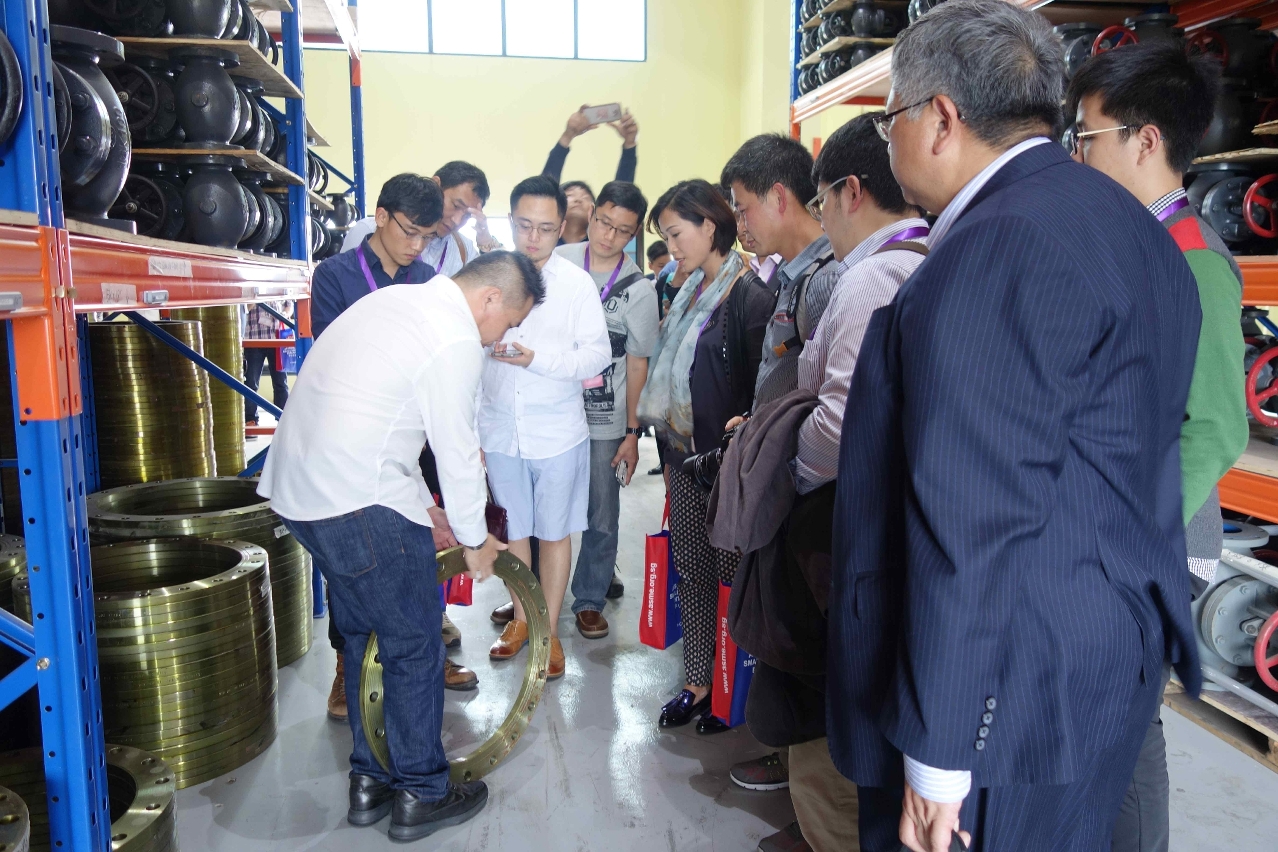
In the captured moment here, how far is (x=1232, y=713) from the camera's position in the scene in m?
2.90

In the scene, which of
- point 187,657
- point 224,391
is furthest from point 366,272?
point 224,391

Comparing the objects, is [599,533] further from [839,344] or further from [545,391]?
[839,344]

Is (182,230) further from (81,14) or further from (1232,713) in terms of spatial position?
(1232,713)

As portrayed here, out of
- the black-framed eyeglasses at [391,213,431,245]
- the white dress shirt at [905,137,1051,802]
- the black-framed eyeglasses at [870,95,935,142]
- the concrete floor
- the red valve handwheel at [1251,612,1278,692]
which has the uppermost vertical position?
the black-framed eyeglasses at [391,213,431,245]

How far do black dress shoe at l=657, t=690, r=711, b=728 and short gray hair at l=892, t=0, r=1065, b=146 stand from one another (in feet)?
7.58

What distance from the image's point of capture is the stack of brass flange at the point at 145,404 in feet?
11.4

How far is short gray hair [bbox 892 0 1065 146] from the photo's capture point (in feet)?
3.66

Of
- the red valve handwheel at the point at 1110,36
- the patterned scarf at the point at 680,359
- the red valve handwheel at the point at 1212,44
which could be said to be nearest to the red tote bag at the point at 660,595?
the patterned scarf at the point at 680,359

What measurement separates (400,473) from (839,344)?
116 centimetres

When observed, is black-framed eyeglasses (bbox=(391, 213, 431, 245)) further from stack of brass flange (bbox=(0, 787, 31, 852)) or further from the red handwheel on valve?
the red handwheel on valve

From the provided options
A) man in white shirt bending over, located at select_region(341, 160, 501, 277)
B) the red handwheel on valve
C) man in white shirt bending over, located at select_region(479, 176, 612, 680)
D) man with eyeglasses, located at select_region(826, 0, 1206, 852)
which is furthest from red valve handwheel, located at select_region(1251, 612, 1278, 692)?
man in white shirt bending over, located at select_region(341, 160, 501, 277)

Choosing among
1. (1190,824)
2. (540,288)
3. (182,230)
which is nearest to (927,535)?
(540,288)

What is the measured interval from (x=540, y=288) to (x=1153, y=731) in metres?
1.74

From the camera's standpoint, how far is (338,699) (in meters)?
3.02
